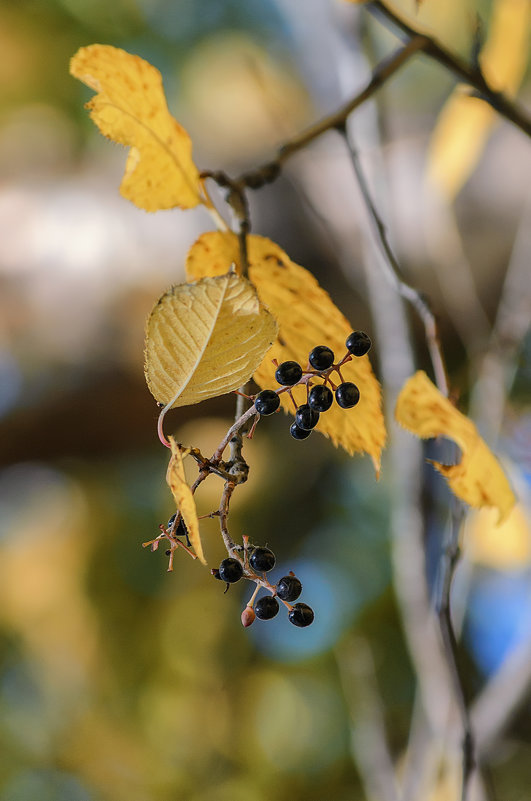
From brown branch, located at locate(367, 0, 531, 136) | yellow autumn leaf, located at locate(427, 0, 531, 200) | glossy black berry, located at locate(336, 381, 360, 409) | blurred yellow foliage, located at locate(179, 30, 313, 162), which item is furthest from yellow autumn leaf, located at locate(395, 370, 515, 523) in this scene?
blurred yellow foliage, located at locate(179, 30, 313, 162)

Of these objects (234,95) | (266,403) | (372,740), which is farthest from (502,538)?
(234,95)

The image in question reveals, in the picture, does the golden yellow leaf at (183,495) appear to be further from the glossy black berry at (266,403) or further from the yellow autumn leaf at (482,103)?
the yellow autumn leaf at (482,103)

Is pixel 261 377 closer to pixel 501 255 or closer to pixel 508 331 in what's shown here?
pixel 508 331

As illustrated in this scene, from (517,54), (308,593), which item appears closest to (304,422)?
(517,54)

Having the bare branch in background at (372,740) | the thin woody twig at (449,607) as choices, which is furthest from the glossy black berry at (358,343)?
the bare branch in background at (372,740)

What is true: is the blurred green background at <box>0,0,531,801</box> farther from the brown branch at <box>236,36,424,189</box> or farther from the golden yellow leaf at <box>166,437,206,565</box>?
the golden yellow leaf at <box>166,437,206,565</box>
